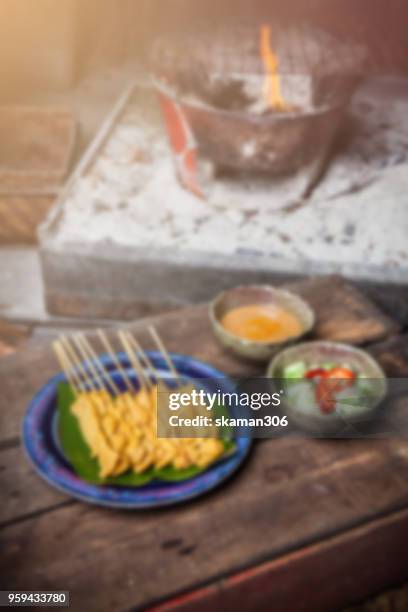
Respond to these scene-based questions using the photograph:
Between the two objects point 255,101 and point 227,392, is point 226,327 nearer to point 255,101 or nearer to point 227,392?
point 227,392

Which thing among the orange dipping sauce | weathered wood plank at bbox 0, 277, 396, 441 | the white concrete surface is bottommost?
the white concrete surface

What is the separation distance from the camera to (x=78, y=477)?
5.16ft

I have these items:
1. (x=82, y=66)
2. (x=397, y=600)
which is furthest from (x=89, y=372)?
(x=82, y=66)

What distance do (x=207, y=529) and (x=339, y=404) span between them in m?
0.50

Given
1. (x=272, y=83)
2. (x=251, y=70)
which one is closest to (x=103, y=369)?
(x=272, y=83)

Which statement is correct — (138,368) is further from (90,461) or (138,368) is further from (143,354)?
(90,461)

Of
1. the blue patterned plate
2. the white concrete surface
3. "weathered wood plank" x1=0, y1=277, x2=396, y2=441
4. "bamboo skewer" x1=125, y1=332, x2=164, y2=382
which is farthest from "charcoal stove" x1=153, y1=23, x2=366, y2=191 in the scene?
the blue patterned plate

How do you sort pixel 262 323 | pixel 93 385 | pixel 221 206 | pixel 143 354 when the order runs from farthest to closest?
pixel 221 206, pixel 262 323, pixel 143 354, pixel 93 385

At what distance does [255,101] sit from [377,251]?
50.1 inches

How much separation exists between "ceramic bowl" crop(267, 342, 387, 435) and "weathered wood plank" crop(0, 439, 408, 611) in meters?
0.09

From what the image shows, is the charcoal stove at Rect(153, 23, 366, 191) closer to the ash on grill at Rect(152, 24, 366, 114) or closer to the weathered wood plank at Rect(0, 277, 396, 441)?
the ash on grill at Rect(152, 24, 366, 114)

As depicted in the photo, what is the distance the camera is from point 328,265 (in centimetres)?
305

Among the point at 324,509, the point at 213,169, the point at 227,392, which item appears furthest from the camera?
the point at 213,169

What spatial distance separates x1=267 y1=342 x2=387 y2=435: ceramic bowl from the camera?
1.73 metres
